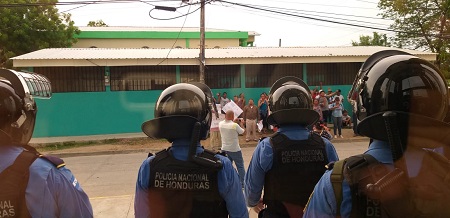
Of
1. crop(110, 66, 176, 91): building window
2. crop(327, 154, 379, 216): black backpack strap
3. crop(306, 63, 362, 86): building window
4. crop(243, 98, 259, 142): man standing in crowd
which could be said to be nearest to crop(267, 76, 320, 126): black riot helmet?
crop(327, 154, 379, 216): black backpack strap

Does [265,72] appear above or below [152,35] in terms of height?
below

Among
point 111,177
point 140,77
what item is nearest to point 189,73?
point 140,77

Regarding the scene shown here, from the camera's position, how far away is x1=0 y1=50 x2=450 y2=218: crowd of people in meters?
1.30

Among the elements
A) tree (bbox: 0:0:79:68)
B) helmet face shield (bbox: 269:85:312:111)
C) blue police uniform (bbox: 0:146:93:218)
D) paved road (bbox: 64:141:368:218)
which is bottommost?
paved road (bbox: 64:141:368:218)

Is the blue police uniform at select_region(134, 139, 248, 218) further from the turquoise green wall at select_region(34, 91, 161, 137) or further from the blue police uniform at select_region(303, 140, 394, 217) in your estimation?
the turquoise green wall at select_region(34, 91, 161, 137)

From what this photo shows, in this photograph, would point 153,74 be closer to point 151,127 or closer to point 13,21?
point 13,21

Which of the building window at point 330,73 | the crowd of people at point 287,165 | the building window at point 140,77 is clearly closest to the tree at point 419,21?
the building window at point 330,73

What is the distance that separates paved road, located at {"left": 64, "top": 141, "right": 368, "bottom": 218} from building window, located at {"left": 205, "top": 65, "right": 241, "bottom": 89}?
13.4 ft

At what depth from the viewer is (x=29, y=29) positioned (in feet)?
66.6

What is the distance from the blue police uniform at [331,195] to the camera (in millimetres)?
1352

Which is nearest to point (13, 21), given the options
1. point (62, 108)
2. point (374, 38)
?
point (62, 108)

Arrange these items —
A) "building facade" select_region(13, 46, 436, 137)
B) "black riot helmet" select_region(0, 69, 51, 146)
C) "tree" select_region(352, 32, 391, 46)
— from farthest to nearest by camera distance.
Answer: "tree" select_region(352, 32, 391, 46) < "building facade" select_region(13, 46, 436, 137) < "black riot helmet" select_region(0, 69, 51, 146)

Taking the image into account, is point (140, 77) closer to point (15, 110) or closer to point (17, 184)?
point (15, 110)

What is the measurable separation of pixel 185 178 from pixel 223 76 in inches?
529
